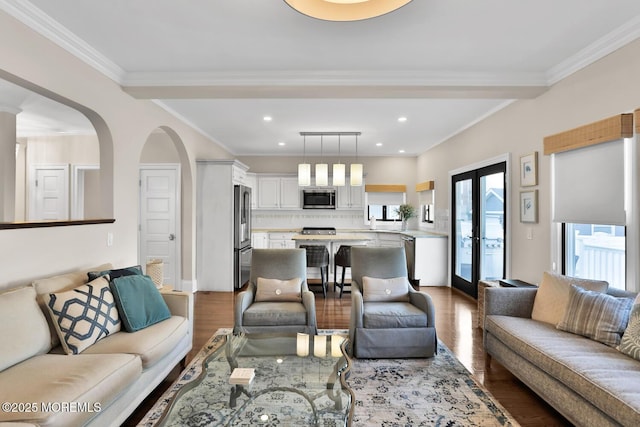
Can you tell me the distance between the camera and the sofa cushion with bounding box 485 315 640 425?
5.38 ft

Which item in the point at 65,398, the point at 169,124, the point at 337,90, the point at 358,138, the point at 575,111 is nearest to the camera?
the point at 65,398

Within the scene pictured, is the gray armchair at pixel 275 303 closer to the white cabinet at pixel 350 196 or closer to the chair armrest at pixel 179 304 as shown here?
the chair armrest at pixel 179 304

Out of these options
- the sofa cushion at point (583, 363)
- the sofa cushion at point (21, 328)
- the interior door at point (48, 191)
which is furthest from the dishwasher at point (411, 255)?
the interior door at point (48, 191)

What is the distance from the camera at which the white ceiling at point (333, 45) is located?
2.36 meters

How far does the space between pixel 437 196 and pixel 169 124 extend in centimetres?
480

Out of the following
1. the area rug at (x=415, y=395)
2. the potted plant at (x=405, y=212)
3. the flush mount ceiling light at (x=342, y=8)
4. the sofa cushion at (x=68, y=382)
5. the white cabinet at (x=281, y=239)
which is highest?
the flush mount ceiling light at (x=342, y=8)

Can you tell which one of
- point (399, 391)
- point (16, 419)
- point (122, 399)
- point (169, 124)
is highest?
point (169, 124)

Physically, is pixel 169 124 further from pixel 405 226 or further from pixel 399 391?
pixel 405 226

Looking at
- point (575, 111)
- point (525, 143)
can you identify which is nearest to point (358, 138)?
point (525, 143)

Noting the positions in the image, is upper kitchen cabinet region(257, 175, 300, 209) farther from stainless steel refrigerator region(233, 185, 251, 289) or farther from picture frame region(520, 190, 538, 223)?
picture frame region(520, 190, 538, 223)

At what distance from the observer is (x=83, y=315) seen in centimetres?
221

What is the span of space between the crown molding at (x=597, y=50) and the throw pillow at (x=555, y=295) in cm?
182

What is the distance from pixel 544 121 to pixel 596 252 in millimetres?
1380

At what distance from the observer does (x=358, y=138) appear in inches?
246
